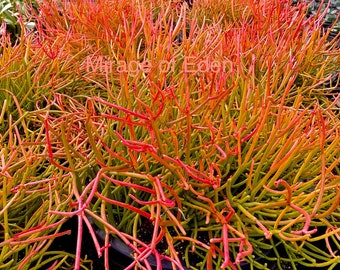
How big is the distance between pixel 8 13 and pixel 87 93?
947 mm

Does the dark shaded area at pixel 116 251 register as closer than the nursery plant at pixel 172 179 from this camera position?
No

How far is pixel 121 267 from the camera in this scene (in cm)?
80

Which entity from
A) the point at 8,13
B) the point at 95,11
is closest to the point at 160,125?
the point at 95,11

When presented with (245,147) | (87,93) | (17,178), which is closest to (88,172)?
(17,178)

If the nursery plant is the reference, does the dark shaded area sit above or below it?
below

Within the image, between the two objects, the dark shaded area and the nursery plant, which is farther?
the dark shaded area

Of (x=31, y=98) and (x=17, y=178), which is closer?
(x=17, y=178)

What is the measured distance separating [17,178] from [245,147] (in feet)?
1.56

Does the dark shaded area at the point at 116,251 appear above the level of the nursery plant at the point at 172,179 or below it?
below

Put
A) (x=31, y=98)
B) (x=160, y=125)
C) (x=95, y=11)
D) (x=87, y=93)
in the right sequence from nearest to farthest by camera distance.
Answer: (x=160, y=125)
(x=31, y=98)
(x=87, y=93)
(x=95, y=11)

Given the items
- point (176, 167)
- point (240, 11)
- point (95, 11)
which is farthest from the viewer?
point (240, 11)

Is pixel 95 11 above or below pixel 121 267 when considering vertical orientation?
above

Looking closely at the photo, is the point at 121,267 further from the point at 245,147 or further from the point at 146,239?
the point at 245,147

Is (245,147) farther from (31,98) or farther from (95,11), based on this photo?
(95,11)
